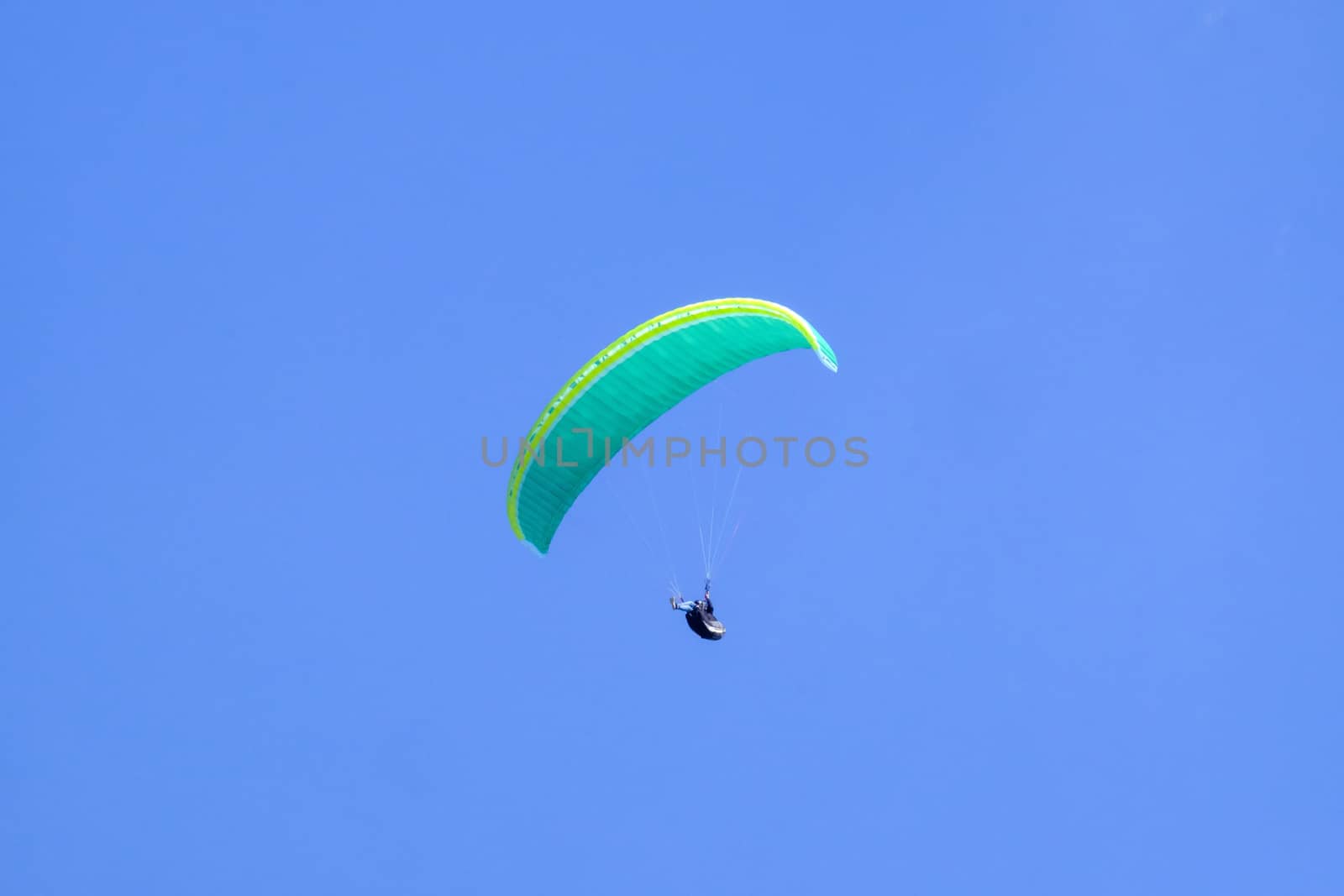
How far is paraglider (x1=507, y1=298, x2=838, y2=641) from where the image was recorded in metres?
29.6

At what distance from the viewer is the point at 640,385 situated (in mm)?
30422

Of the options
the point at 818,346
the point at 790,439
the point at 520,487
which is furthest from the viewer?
the point at 790,439

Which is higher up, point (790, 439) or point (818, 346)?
point (790, 439)

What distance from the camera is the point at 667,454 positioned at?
33656 millimetres

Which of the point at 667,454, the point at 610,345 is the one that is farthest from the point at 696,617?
the point at 610,345

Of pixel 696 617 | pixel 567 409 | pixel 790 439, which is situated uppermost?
pixel 790 439

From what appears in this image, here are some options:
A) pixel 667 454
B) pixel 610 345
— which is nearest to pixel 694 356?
pixel 610 345

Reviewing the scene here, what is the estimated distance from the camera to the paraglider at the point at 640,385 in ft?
97.1

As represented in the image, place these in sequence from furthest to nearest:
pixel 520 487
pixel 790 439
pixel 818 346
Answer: pixel 790 439, pixel 520 487, pixel 818 346

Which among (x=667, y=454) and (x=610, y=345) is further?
(x=667, y=454)

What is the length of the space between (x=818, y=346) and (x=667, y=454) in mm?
5773

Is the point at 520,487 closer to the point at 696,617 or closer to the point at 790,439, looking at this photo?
the point at 696,617

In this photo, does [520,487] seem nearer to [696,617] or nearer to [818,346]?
[696,617]

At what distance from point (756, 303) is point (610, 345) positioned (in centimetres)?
280
